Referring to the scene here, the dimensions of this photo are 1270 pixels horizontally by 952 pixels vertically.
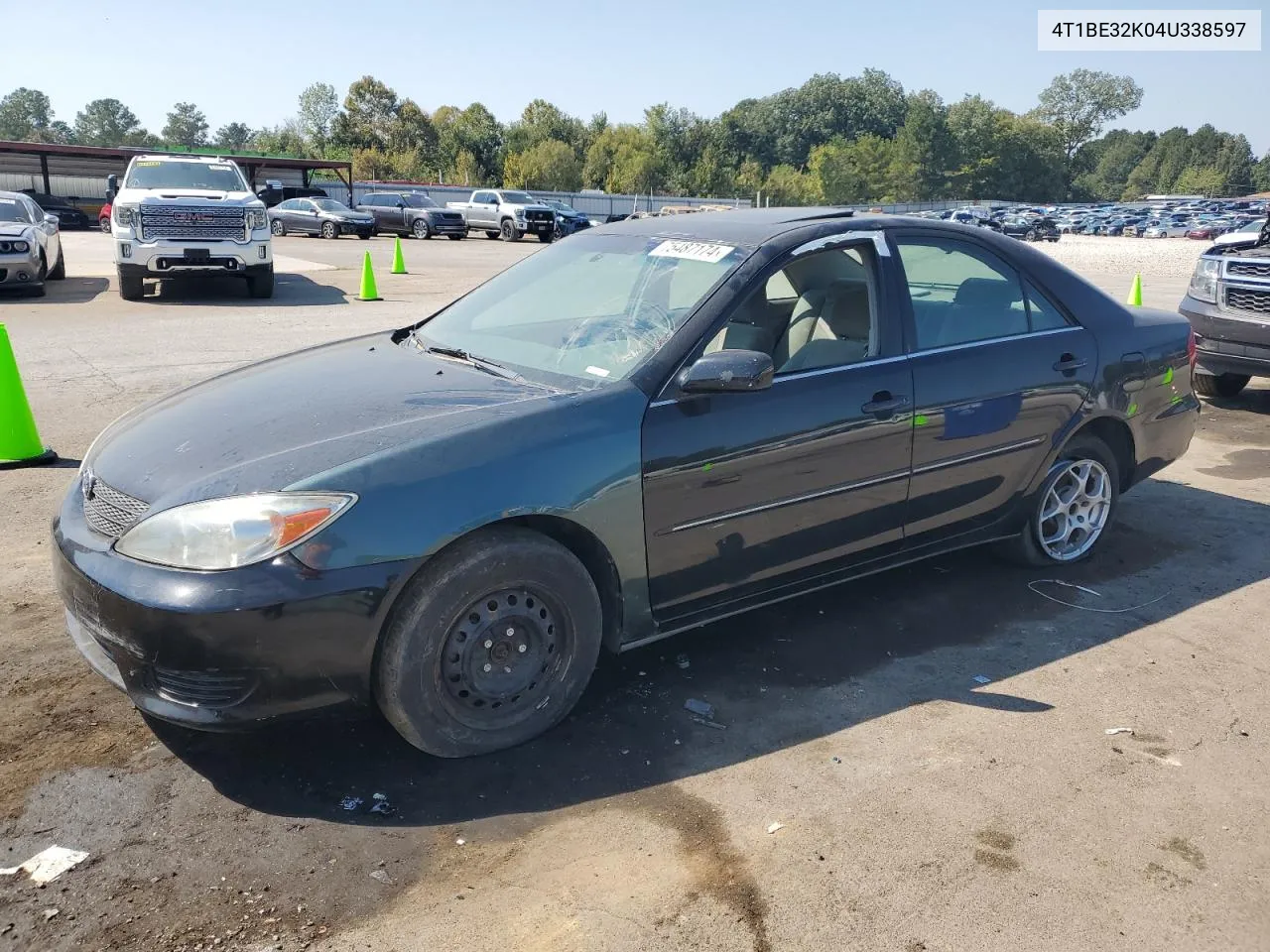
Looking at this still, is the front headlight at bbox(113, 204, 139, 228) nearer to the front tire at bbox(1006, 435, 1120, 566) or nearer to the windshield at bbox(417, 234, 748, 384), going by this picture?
the windshield at bbox(417, 234, 748, 384)

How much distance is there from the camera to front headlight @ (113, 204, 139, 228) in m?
14.0

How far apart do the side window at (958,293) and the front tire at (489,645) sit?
1.93 m

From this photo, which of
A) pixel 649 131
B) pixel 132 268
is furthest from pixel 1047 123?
pixel 132 268

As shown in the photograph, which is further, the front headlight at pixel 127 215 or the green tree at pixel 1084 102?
the green tree at pixel 1084 102

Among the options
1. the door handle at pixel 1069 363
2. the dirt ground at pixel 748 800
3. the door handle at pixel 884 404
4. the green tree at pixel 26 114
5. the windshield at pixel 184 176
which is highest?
the green tree at pixel 26 114

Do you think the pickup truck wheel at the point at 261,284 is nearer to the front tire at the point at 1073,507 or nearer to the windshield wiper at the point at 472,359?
the windshield wiper at the point at 472,359

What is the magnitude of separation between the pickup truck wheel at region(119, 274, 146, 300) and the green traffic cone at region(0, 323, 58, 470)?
9334 mm

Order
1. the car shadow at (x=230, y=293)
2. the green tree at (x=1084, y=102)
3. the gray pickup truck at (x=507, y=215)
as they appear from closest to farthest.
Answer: the car shadow at (x=230, y=293), the gray pickup truck at (x=507, y=215), the green tree at (x=1084, y=102)

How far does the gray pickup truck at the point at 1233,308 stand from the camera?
27.7 feet

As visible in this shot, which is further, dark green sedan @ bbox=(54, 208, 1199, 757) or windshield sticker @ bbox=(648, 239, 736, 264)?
windshield sticker @ bbox=(648, 239, 736, 264)

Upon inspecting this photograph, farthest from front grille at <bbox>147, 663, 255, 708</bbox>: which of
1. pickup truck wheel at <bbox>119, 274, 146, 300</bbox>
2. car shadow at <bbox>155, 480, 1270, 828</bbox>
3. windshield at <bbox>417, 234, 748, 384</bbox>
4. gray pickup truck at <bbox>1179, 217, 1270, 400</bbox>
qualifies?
pickup truck wheel at <bbox>119, 274, 146, 300</bbox>

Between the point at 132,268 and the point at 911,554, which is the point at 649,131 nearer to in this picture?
the point at 132,268

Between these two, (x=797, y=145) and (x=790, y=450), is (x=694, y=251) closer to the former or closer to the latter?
(x=790, y=450)

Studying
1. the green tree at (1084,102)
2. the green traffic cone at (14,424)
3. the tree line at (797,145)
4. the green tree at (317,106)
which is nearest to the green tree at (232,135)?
the tree line at (797,145)
